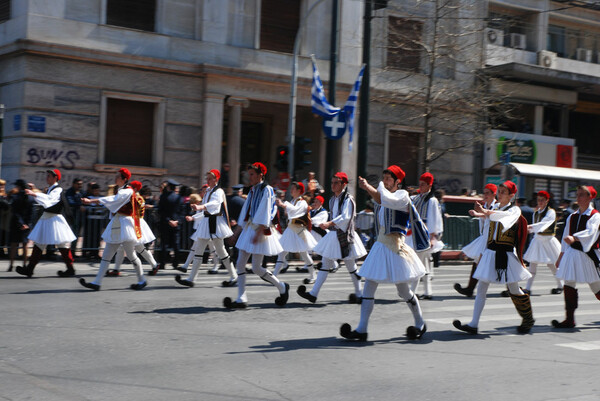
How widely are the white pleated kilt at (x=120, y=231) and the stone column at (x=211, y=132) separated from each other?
10703 millimetres

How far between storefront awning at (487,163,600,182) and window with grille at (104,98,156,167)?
11.8m

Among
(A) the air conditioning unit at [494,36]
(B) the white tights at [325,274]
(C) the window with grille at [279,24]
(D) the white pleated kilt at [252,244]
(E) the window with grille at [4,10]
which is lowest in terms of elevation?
(B) the white tights at [325,274]

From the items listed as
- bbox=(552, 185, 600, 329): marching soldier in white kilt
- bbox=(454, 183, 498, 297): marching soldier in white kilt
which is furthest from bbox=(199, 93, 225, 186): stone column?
bbox=(552, 185, 600, 329): marching soldier in white kilt

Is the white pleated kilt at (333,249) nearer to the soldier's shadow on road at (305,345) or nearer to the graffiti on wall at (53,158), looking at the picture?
the soldier's shadow on road at (305,345)

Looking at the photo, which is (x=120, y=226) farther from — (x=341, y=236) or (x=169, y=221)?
(x=169, y=221)

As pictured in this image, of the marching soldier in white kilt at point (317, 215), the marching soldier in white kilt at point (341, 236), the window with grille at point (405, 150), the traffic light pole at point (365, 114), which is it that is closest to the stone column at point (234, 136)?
the traffic light pole at point (365, 114)

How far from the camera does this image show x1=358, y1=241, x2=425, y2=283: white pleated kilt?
7.74 m

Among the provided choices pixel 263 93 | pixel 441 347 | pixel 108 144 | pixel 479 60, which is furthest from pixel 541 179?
pixel 441 347

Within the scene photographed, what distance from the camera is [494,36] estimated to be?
29.5 meters

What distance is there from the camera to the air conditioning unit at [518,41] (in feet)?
99.3

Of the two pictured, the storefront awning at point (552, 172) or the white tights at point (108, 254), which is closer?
the white tights at point (108, 254)

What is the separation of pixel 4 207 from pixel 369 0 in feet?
31.2

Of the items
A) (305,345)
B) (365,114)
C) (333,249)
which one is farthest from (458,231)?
(305,345)

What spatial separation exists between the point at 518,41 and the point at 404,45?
671 centimetres
